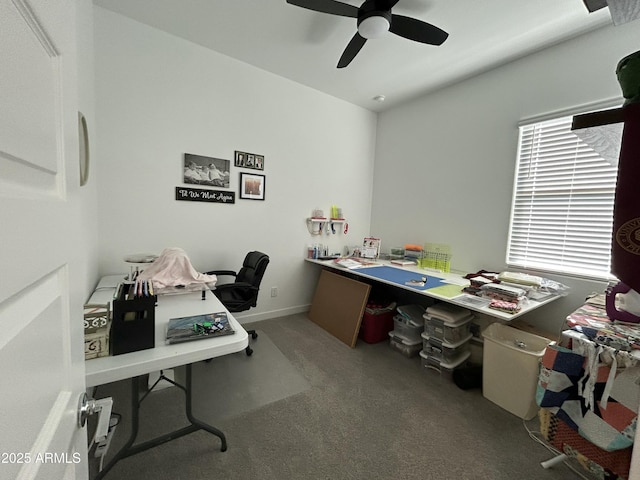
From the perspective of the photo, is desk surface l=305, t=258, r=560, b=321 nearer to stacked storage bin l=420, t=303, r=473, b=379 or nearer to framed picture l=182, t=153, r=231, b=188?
stacked storage bin l=420, t=303, r=473, b=379

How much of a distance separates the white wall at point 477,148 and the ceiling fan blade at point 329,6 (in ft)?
5.82

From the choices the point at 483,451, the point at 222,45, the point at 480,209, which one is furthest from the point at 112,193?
the point at 480,209

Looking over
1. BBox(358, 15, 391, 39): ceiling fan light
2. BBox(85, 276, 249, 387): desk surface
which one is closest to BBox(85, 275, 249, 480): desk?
BBox(85, 276, 249, 387): desk surface

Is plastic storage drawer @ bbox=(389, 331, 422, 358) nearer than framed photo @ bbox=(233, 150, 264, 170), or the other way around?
plastic storage drawer @ bbox=(389, 331, 422, 358)

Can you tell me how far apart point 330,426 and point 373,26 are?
2.71 m

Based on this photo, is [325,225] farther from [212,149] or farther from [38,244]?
[38,244]

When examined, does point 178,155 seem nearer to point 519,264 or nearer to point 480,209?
point 480,209

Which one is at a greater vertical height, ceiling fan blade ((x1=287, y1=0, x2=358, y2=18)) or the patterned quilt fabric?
ceiling fan blade ((x1=287, y1=0, x2=358, y2=18))

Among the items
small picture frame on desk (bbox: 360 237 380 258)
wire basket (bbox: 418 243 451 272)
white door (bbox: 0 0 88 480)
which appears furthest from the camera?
small picture frame on desk (bbox: 360 237 380 258)

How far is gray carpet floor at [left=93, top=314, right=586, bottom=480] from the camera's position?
1362mm

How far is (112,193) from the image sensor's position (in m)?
2.25

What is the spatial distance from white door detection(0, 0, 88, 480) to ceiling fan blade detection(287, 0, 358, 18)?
62.0 inches

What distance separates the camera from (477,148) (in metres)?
2.75

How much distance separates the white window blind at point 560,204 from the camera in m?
2.04
